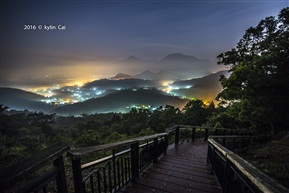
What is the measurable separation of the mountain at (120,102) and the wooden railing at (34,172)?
3863 inches

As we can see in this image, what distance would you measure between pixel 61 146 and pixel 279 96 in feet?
44.1

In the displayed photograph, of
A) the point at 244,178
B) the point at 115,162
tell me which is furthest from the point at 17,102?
the point at 244,178

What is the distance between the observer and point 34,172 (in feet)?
4.16

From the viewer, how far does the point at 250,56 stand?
1330 centimetres

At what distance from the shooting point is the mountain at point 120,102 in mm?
103375

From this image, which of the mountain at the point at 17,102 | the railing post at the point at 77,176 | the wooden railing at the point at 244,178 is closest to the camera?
the wooden railing at the point at 244,178

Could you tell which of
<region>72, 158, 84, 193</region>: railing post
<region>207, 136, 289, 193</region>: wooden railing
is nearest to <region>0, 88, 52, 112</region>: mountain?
<region>72, 158, 84, 193</region>: railing post

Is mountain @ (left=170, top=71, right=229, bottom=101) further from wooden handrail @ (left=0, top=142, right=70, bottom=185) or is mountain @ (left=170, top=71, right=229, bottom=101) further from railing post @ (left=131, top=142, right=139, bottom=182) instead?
wooden handrail @ (left=0, top=142, right=70, bottom=185)

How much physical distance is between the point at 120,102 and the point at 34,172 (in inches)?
A: 4334

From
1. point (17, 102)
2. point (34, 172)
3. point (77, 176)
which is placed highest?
point (17, 102)

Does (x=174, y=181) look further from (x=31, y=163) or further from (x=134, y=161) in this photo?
(x=31, y=163)

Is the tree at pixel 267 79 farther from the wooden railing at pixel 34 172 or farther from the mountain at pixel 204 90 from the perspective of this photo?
the mountain at pixel 204 90

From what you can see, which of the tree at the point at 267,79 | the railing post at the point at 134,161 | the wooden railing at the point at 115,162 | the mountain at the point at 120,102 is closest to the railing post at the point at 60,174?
the wooden railing at the point at 115,162

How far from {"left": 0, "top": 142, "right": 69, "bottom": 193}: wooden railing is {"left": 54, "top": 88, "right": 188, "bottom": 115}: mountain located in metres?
98.1
